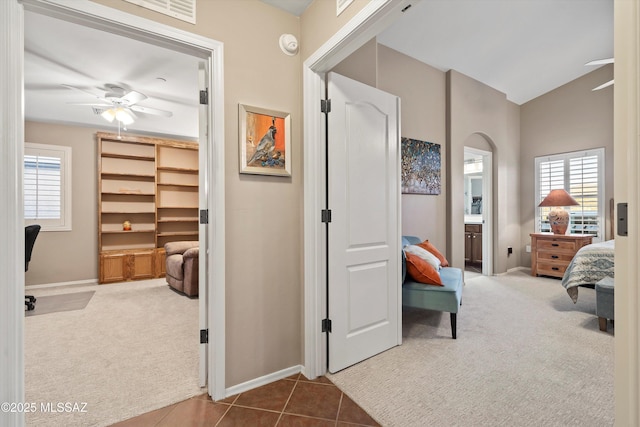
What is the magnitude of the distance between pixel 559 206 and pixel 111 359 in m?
6.49

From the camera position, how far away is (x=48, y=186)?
4812 millimetres

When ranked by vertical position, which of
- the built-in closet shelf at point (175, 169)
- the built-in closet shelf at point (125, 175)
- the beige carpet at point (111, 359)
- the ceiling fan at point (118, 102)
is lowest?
the beige carpet at point (111, 359)

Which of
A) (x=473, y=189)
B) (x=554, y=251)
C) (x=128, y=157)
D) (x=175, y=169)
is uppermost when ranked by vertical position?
(x=128, y=157)

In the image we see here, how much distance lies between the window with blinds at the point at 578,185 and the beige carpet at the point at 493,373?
2511 millimetres

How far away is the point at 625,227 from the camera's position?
748 millimetres

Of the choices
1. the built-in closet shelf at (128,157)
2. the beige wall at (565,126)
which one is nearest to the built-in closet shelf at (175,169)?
the built-in closet shelf at (128,157)

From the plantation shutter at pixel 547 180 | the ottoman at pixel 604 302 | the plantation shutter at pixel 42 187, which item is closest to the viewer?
the ottoman at pixel 604 302

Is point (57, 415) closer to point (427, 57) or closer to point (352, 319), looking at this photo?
point (352, 319)

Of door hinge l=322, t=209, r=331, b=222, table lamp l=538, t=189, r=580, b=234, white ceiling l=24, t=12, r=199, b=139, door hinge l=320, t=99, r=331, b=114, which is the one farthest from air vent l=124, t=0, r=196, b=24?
table lamp l=538, t=189, r=580, b=234

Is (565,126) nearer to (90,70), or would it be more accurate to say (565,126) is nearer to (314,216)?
(314,216)

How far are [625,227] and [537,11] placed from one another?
4120mm

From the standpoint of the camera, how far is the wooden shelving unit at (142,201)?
5137 millimetres

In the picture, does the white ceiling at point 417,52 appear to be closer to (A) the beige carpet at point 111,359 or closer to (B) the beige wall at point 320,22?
(B) the beige wall at point 320,22

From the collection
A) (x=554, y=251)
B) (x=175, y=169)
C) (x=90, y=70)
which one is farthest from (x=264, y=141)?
(x=554, y=251)
